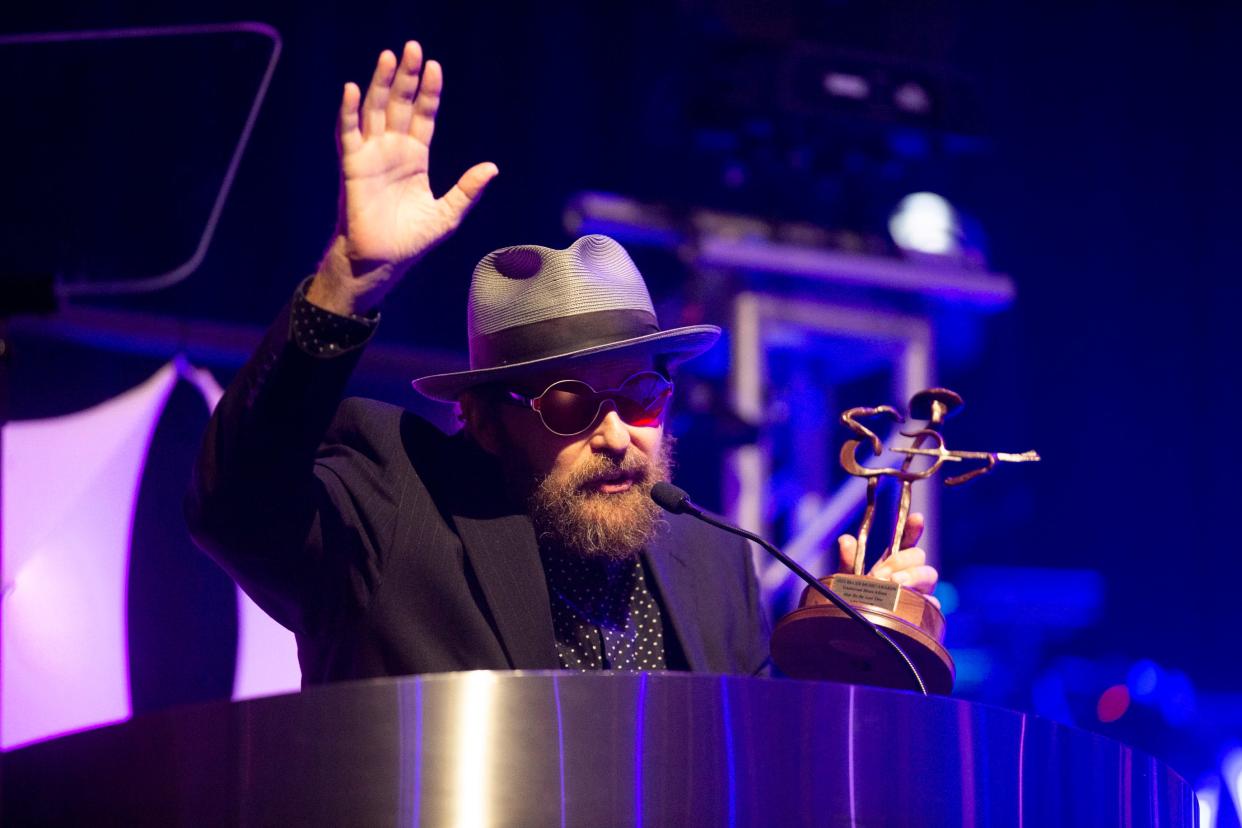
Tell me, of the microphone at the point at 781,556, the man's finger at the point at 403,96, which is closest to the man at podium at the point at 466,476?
the man's finger at the point at 403,96

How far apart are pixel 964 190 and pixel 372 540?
3.91 m

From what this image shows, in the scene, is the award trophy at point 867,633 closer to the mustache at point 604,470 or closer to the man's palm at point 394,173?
the mustache at point 604,470

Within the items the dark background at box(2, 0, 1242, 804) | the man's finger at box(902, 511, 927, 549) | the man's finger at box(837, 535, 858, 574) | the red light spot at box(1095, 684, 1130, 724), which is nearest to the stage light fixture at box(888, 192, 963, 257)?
the dark background at box(2, 0, 1242, 804)

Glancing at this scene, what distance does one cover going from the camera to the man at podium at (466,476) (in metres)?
1.81

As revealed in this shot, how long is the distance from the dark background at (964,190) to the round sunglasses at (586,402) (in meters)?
1.07

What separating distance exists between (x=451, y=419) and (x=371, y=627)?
1215 mm

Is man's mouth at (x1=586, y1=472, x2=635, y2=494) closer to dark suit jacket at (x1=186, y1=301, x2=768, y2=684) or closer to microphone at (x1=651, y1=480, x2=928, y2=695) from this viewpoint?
dark suit jacket at (x1=186, y1=301, x2=768, y2=684)

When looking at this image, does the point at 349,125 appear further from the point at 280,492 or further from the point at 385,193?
the point at 280,492

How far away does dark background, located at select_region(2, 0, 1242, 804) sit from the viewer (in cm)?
378

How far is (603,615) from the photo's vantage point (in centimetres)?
236

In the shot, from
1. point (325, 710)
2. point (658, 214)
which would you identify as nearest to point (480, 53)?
point (658, 214)

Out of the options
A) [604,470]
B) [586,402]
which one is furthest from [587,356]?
[604,470]

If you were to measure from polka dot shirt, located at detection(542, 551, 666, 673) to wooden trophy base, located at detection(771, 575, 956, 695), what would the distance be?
0.30 meters

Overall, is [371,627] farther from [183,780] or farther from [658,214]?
[658,214]
